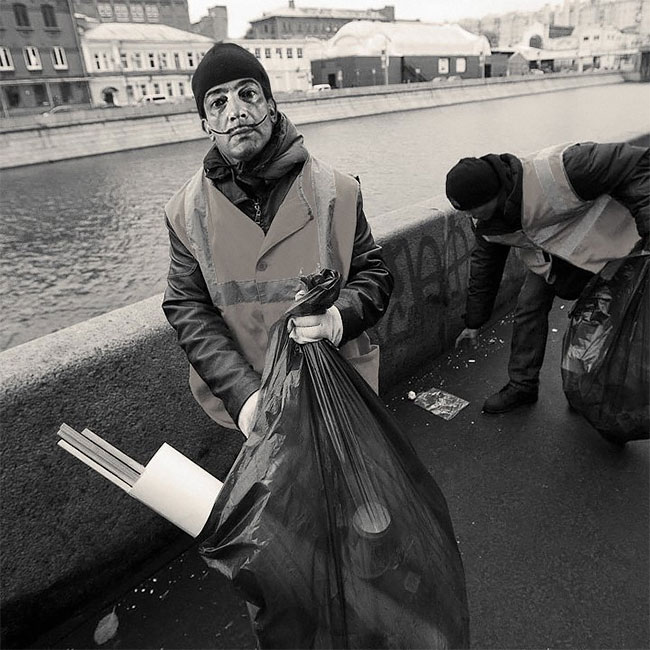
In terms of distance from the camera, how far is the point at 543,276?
2680 mm

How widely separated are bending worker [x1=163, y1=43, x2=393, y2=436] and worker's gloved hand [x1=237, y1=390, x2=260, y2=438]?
8 cm

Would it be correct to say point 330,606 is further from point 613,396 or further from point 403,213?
point 403,213

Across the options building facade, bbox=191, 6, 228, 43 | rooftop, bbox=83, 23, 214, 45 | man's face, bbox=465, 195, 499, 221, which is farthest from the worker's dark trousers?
building facade, bbox=191, 6, 228, 43

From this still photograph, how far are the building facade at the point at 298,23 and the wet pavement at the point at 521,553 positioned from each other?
279 feet

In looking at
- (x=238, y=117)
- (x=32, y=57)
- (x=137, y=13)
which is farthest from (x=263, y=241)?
(x=137, y=13)

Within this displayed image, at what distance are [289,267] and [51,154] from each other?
1050 inches

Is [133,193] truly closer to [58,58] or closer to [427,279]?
[427,279]

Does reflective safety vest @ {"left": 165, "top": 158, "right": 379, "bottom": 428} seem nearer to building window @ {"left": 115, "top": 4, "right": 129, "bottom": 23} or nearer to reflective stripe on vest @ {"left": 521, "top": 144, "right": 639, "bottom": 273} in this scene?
reflective stripe on vest @ {"left": 521, "top": 144, "right": 639, "bottom": 273}

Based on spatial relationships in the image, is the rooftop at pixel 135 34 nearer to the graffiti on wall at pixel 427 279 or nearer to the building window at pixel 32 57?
the building window at pixel 32 57

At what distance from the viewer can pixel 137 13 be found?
2328 inches

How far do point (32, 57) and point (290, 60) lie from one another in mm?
28935

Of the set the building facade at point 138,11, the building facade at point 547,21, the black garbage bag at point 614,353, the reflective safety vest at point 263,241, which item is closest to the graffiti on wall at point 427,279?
the black garbage bag at point 614,353

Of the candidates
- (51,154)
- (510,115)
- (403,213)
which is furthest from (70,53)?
(403,213)

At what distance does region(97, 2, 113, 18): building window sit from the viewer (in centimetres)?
5822
